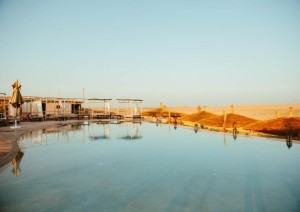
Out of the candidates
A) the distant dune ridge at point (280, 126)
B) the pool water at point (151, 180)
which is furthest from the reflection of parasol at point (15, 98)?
the distant dune ridge at point (280, 126)

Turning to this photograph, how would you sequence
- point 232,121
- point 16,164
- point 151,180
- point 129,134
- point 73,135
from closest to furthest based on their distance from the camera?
point 151,180
point 16,164
point 73,135
point 129,134
point 232,121

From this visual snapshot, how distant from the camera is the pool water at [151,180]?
17.4ft

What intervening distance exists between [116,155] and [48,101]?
105ft

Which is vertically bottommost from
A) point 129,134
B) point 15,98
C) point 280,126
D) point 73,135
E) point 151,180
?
point 151,180

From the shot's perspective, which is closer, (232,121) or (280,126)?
(280,126)

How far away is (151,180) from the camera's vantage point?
7.01m

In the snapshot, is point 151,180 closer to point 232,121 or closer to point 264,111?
point 232,121

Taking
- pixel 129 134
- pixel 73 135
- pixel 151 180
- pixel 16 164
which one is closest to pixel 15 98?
pixel 73 135

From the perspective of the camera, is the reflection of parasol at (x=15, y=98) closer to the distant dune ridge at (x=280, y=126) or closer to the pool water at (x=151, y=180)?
the pool water at (x=151, y=180)

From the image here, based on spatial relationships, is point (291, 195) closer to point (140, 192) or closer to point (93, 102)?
point (140, 192)

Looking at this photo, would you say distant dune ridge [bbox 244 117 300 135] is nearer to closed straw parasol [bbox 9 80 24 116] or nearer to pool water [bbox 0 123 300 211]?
pool water [bbox 0 123 300 211]

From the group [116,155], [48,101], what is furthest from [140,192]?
[48,101]

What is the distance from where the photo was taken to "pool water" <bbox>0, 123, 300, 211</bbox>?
5.30 m

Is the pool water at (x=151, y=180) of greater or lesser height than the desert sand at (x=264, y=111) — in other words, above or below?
below
